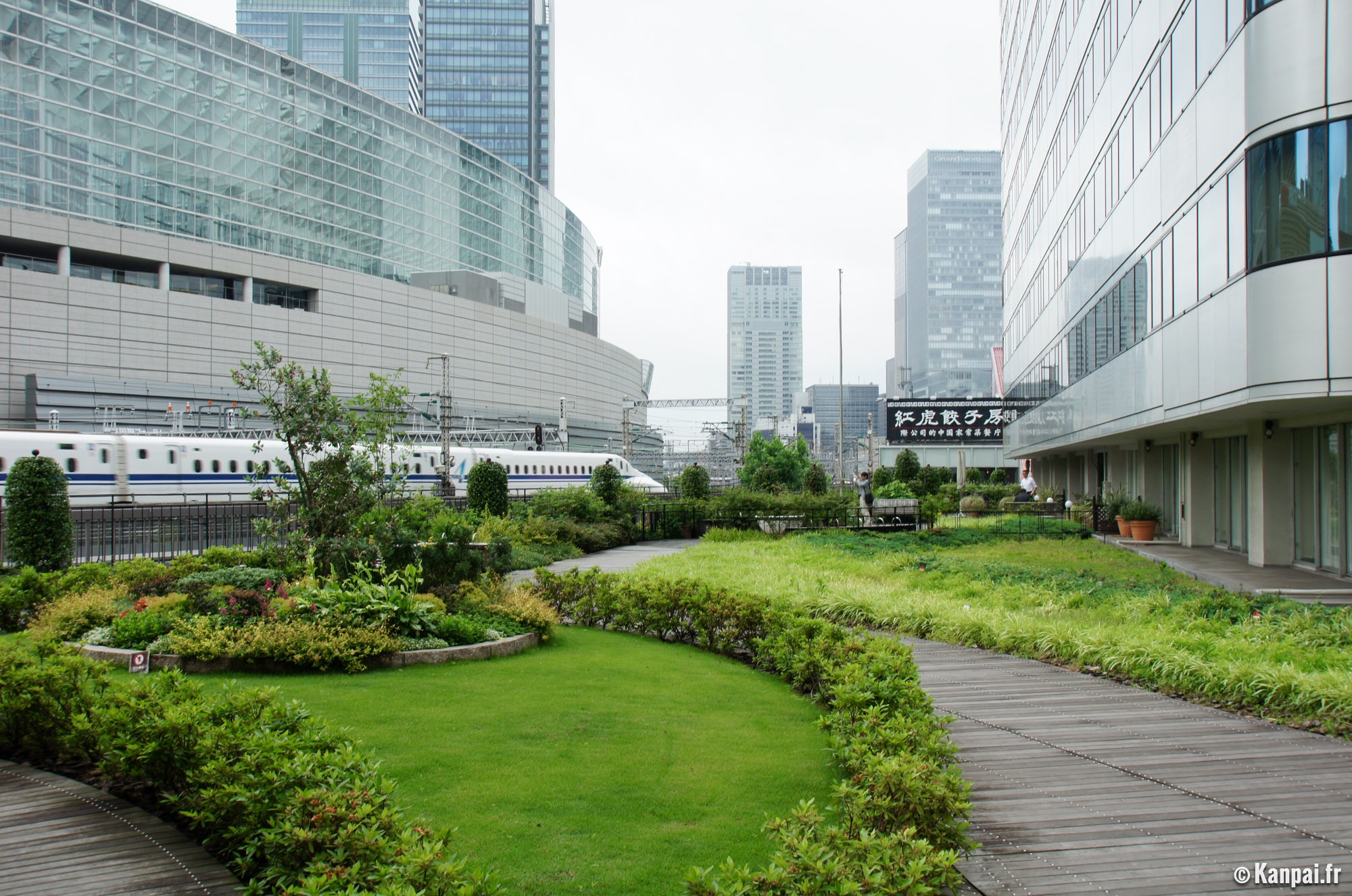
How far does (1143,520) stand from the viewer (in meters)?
22.8

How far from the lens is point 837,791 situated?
14.9 feet

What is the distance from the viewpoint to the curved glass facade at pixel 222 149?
5531cm

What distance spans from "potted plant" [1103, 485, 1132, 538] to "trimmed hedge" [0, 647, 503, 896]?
2360 cm

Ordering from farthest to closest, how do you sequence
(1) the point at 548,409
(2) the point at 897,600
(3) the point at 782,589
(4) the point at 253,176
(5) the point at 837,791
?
(1) the point at 548,409, (4) the point at 253,176, (3) the point at 782,589, (2) the point at 897,600, (5) the point at 837,791

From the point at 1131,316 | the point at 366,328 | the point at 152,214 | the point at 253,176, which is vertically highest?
the point at 253,176

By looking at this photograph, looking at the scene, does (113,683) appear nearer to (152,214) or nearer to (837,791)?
(837,791)

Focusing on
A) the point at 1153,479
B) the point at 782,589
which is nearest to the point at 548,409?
the point at 1153,479

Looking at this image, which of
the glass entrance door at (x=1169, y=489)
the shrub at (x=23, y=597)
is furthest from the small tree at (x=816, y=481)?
the shrub at (x=23, y=597)

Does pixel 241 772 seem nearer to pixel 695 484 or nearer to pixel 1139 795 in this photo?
pixel 1139 795

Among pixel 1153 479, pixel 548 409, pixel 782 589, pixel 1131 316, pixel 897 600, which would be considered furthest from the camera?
pixel 548 409

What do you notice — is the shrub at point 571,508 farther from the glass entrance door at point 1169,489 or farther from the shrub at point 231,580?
the glass entrance door at point 1169,489

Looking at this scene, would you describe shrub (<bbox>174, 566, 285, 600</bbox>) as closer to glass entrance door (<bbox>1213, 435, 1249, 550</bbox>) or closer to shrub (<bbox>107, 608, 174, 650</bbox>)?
shrub (<bbox>107, 608, 174, 650</bbox>)

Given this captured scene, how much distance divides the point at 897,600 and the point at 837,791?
26.0ft

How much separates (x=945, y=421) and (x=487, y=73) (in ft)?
403
